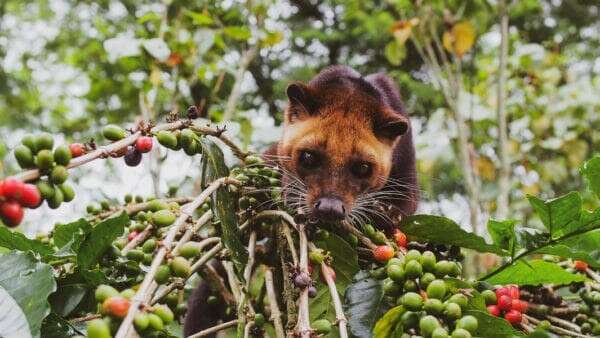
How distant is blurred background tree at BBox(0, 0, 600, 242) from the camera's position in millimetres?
3566

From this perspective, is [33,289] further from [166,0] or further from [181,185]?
[166,0]

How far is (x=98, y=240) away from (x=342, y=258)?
1.80 ft

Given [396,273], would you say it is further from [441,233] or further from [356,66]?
[356,66]

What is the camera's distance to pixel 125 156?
1031mm

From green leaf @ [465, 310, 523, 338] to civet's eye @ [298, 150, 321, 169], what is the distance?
166cm

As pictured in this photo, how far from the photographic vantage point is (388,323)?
1103 millimetres

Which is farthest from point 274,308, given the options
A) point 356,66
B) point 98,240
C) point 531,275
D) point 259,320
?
point 356,66

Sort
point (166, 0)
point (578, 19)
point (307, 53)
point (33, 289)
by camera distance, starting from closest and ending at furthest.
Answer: point (33, 289) → point (166, 0) → point (578, 19) → point (307, 53)

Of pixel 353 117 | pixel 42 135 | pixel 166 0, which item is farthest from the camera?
pixel 166 0

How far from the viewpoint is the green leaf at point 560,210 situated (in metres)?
1.24

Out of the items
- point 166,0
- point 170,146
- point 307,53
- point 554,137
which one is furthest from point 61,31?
point 170,146

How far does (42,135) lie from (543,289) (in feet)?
4.04

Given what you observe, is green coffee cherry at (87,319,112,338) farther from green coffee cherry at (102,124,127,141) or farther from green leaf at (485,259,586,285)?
green leaf at (485,259,586,285)

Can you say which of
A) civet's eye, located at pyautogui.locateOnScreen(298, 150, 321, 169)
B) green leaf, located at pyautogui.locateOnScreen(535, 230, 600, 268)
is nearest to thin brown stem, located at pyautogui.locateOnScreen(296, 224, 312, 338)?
green leaf, located at pyautogui.locateOnScreen(535, 230, 600, 268)
